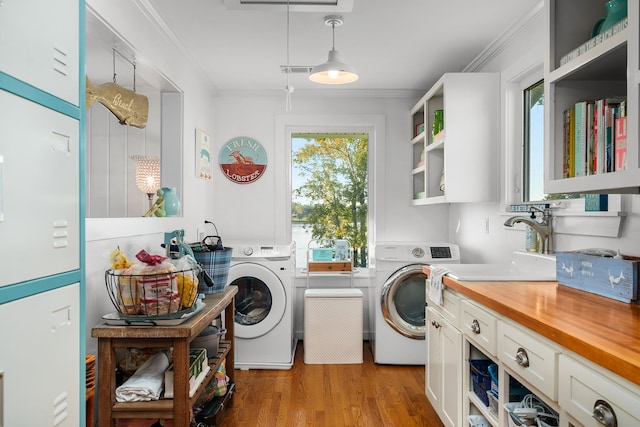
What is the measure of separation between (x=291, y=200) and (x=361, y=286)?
3.55 ft

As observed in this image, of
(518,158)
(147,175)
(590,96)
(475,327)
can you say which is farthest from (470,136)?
(147,175)

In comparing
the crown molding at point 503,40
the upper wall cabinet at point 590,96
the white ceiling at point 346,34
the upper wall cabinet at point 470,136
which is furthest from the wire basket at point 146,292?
the crown molding at point 503,40

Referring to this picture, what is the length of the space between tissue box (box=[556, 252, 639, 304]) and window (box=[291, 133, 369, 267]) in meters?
2.55

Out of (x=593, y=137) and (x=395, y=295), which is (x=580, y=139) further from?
(x=395, y=295)

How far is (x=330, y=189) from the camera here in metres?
4.46

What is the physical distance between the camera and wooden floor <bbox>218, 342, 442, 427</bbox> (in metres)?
2.71

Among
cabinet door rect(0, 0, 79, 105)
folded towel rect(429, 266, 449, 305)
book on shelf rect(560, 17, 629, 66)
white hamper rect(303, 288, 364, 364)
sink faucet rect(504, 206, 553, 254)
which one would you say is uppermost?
book on shelf rect(560, 17, 629, 66)

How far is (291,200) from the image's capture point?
436 cm

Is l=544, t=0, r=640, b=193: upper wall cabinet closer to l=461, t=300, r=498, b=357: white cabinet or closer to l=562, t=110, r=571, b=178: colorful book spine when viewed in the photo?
l=562, t=110, r=571, b=178: colorful book spine

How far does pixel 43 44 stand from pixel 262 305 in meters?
2.85

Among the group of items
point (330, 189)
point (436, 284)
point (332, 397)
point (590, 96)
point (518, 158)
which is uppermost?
point (590, 96)

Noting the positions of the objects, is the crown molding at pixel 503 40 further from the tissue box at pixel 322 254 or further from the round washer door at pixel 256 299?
the round washer door at pixel 256 299

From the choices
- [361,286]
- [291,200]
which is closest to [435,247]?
[361,286]

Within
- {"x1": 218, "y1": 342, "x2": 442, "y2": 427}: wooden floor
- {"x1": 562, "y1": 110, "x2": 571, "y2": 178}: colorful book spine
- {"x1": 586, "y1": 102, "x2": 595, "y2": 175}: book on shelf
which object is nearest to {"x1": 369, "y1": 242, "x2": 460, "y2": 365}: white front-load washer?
{"x1": 218, "y1": 342, "x2": 442, "y2": 427}: wooden floor
